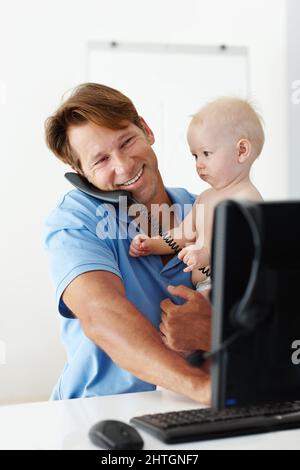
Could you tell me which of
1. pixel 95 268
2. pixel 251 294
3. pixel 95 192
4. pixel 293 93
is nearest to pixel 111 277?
pixel 95 268

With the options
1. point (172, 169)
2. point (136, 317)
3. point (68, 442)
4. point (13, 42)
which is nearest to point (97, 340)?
point (136, 317)

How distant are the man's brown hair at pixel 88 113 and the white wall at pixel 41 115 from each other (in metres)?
1.63

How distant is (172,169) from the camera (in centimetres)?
349

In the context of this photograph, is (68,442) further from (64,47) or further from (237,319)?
(64,47)

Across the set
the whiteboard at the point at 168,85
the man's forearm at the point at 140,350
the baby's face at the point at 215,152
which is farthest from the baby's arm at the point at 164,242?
the whiteboard at the point at 168,85

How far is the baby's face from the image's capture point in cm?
200

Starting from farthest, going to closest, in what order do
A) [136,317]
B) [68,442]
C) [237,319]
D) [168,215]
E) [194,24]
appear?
1. [194,24]
2. [168,215]
3. [136,317]
4. [68,442]
5. [237,319]

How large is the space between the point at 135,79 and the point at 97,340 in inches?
86.4

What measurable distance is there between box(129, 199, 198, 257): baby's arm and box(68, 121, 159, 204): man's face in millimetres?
147

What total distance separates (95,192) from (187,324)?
44 cm

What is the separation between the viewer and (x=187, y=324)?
154cm

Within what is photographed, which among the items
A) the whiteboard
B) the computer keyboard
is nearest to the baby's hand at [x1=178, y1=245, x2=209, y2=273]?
the computer keyboard

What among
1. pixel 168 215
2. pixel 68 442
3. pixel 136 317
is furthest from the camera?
pixel 168 215

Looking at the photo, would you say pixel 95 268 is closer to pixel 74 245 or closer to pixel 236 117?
pixel 74 245
